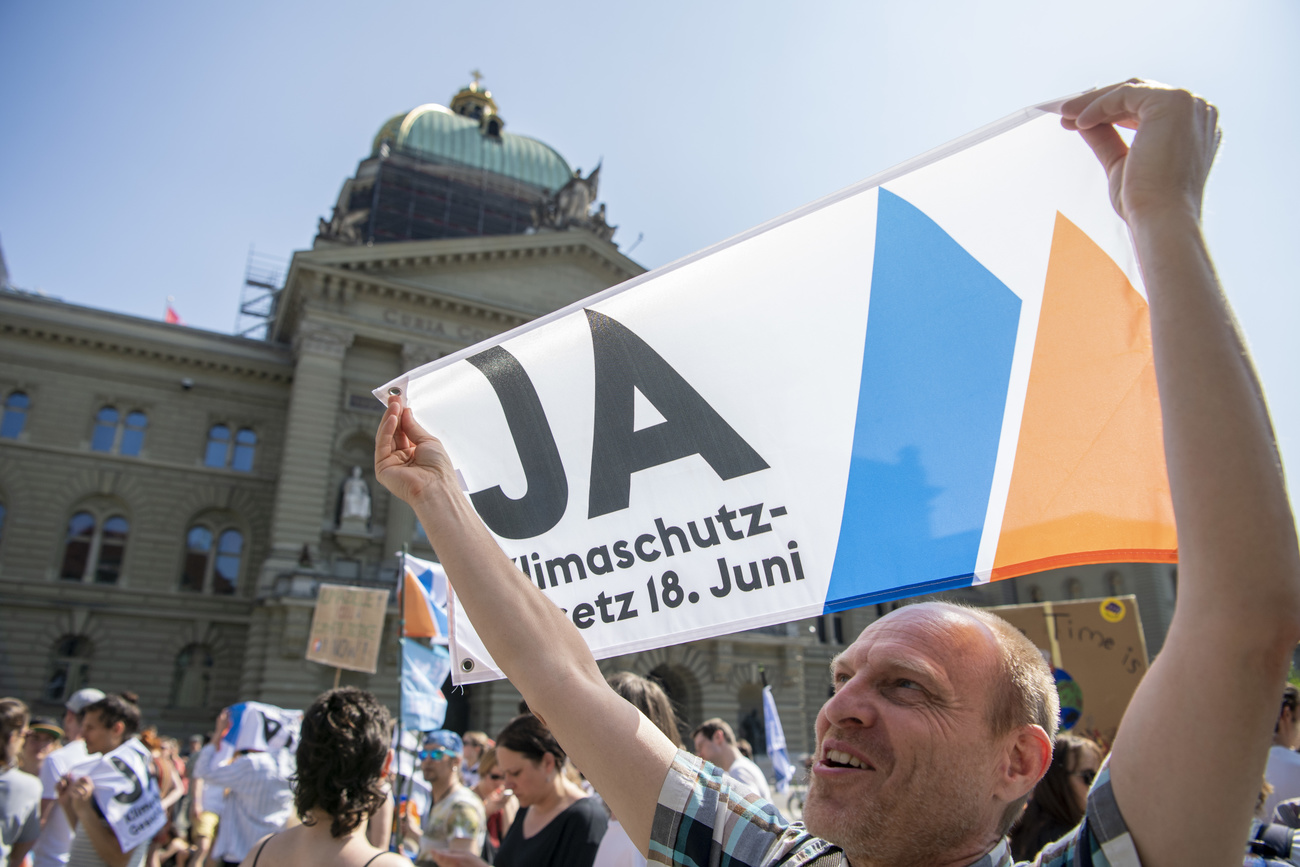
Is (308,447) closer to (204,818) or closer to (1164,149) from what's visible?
(204,818)

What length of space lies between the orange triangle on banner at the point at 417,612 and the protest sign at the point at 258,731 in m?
1.34

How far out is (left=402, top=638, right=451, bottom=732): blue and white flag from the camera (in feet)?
25.8

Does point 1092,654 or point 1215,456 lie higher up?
point 1092,654

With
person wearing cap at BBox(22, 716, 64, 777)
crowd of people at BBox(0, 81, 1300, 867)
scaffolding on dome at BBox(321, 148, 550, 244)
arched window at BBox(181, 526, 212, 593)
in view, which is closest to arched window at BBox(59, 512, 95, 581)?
arched window at BBox(181, 526, 212, 593)

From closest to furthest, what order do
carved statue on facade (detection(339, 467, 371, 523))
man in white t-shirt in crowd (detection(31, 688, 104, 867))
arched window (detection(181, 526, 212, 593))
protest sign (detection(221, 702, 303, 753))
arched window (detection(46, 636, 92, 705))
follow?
man in white t-shirt in crowd (detection(31, 688, 104, 867))
protest sign (detection(221, 702, 303, 753))
arched window (detection(46, 636, 92, 705))
carved statue on facade (detection(339, 467, 371, 523))
arched window (detection(181, 526, 212, 593))

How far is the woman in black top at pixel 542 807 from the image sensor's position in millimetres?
3451

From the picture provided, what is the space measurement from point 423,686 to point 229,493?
21.6 metres

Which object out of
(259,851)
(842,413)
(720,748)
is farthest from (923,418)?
(720,748)

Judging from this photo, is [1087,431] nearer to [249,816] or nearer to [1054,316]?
[1054,316]

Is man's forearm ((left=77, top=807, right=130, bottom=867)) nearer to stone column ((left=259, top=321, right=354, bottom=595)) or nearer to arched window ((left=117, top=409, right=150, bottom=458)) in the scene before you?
stone column ((left=259, top=321, right=354, bottom=595))

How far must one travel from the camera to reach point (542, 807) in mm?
3648

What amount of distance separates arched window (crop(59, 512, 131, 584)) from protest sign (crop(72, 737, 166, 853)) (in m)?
23.8

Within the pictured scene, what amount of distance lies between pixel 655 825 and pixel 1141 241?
1.23m

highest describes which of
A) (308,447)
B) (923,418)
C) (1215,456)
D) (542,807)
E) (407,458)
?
(308,447)
